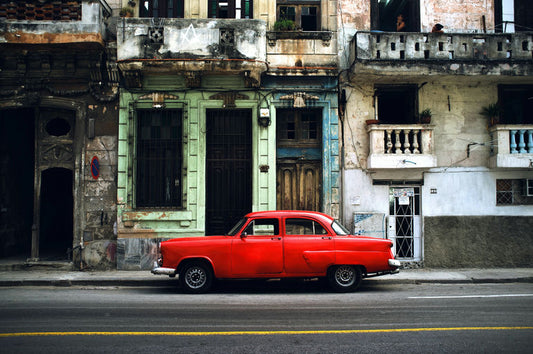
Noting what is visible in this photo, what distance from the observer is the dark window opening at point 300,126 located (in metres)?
12.9

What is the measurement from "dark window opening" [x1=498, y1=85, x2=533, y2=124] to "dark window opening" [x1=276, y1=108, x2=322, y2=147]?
234 inches

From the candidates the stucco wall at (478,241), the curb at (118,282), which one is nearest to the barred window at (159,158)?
the curb at (118,282)

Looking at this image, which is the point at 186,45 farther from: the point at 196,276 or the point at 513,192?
the point at 513,192

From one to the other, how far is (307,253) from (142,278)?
441 centimetres

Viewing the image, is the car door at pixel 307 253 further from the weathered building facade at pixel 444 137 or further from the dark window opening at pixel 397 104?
the dark window opening at pixel 397 104

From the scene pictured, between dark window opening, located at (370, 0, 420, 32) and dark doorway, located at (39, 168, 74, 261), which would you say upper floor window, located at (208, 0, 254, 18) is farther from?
dark doorway, located at (39, 168, 74, 261)

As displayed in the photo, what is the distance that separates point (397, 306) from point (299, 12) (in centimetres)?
952

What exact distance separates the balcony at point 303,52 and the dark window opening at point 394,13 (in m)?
1.61

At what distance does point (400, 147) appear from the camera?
12289mm

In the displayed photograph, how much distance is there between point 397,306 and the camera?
287 inches

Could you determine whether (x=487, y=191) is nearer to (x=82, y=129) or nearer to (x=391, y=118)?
(x=391, y=118)

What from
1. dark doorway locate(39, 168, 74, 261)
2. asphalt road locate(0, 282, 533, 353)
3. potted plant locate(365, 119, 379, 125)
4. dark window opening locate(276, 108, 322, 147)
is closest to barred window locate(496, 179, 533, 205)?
potted plant locate(365, 119, 379, 125)

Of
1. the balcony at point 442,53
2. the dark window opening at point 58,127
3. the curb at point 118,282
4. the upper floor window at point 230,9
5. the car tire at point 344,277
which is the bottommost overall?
the curb at point 118,282

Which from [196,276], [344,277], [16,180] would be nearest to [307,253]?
[344,277]
